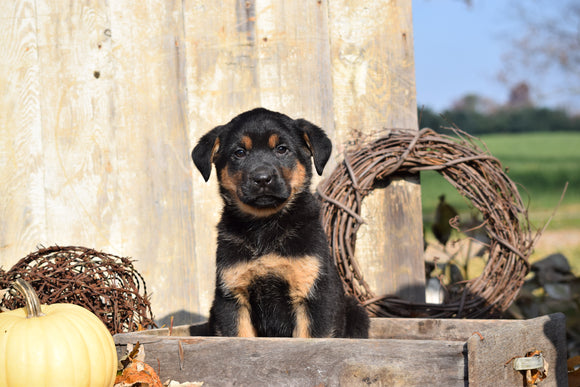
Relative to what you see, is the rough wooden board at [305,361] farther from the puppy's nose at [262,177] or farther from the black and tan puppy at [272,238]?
the puppy's nose at [262,177]

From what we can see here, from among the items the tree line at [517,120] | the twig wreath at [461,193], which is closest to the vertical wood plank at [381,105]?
the twig wreath at [461,193]

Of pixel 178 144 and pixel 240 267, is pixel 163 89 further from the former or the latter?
pixel 240 267

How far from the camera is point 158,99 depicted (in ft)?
15.8

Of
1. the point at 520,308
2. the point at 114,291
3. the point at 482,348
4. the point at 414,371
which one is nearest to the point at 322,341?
the point at 414,371

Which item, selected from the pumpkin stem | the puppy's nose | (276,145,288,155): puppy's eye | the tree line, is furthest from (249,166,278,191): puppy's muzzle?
the tree line

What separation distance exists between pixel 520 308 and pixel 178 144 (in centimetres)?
331

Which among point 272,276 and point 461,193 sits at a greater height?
point 461,193

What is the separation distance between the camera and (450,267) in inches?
214

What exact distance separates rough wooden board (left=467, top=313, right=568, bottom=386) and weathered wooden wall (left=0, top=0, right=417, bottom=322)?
1.89 metres

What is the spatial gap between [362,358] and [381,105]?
262 cm

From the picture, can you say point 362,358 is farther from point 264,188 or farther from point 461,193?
point 461,193

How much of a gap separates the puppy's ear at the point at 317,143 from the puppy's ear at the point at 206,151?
1.71 ft

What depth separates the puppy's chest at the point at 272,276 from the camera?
3.42 m

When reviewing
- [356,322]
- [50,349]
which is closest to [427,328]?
[356,322]
